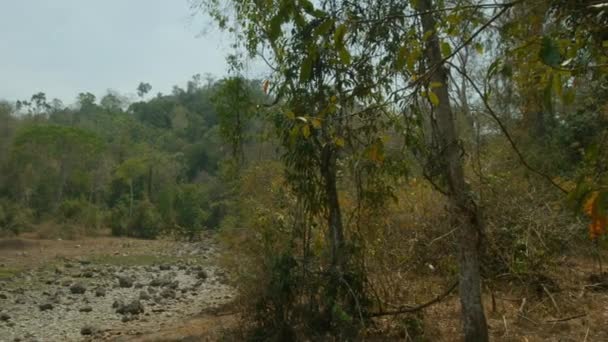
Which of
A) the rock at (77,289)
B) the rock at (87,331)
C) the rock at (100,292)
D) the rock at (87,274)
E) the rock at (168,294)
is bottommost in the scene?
the rock at (87,331)

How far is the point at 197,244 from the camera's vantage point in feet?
71.7

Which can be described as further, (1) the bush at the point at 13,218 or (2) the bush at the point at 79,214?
(2) the bush at the point at 79,214

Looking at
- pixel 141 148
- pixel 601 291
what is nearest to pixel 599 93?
pixel 601 291

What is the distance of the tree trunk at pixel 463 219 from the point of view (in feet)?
14.6

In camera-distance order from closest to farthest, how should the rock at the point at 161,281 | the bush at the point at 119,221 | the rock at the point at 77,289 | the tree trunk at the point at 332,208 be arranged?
1. the tree trunk at the point at 332,208
2. the rock at the point at 77,289
3. the rock at the point at 161,281
4. the bush at the point at 119,221

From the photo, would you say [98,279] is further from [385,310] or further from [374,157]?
[374,157]

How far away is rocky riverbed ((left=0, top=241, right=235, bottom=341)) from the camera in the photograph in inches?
365

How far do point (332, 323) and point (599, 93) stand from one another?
517 cm

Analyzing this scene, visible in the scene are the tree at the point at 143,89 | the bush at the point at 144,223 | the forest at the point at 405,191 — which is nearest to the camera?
the forest at the point at 405,191

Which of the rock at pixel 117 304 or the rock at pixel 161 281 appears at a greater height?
the rock at pixel 161 281

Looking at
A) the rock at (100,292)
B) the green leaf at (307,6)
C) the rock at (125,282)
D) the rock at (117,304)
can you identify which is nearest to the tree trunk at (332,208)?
the green leaf at (307,6)

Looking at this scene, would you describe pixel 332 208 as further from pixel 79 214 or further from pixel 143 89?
pixel 143 89

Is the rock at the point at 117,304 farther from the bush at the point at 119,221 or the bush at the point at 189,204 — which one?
the bush at the point at 119,221

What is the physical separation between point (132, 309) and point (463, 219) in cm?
778
